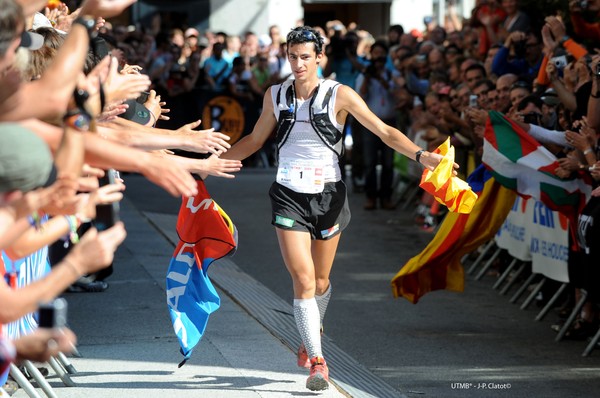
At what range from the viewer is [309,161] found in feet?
23.5

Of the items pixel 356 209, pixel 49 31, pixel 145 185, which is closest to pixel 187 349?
pixel 49 31

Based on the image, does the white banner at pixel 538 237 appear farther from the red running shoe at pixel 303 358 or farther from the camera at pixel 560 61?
the red running shoe at pixel 303 358

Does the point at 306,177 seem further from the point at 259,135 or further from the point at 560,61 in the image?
the point at 560,61

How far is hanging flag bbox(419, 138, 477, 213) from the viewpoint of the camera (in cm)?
692

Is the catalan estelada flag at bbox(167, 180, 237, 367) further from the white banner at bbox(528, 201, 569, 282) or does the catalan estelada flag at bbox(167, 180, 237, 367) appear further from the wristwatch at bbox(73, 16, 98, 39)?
the wristwatch at bbox(73, 16, 98, 39)

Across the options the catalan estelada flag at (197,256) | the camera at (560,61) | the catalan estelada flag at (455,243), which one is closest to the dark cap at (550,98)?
the camera at (560,61)

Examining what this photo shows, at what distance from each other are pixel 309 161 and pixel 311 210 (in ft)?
1.00

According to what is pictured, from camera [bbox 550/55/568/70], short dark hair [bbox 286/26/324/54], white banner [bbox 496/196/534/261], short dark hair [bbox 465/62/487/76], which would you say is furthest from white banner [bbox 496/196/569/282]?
short dark hair [bbox 286/26/324/54]

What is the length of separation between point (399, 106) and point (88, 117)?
11.8 meters

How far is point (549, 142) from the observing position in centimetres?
961

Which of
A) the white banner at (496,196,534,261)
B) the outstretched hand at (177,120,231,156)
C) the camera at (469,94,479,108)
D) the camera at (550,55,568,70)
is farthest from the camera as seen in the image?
the camera at (469,94,479,108)

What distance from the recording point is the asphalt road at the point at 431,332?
7.57m

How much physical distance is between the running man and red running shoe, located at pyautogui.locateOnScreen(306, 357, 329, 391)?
126mm

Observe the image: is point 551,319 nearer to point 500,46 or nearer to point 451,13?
point 500,46
